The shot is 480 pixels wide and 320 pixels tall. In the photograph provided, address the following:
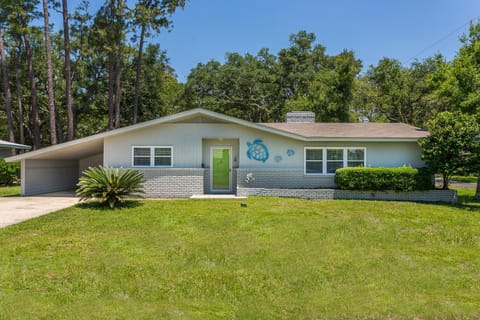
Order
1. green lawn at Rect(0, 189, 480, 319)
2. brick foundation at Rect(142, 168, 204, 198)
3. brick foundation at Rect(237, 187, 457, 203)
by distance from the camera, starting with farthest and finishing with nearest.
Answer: brick foundation at Rect(142, 168, 204, 198), brick foundation at Rect(237, 187, 457, 203), green lawn at Rect(0, 189, 480, 319)

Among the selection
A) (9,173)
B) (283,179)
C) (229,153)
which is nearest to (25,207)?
(229,153)

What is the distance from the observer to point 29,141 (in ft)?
98.5

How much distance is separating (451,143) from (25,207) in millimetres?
14743

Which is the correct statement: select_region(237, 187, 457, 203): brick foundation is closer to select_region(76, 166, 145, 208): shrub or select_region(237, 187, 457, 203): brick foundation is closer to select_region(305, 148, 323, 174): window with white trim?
select_region(305, 148, 323, 174): window with white trim

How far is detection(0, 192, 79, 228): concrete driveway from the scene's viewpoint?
8562mm

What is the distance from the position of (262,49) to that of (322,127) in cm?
1922

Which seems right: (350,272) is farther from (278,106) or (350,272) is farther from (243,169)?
(278,106)

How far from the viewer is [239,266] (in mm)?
5148

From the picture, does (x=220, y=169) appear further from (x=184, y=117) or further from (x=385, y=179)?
(x=385, y=179)

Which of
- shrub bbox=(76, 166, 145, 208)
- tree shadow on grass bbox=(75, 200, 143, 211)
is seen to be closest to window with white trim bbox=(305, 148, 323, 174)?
tree shadow on grass bbox=(75, 200, 143, 211)

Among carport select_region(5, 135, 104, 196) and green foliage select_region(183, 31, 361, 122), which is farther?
green foliage select_region(183, 31, 361, 122)

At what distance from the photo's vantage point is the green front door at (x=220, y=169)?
13.7 metres

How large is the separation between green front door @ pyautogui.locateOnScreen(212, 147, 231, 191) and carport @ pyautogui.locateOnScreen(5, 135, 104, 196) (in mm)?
4667

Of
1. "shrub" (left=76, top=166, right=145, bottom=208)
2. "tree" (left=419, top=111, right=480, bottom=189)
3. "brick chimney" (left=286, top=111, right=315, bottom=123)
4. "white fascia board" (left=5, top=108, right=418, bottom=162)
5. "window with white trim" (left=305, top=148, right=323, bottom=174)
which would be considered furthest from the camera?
"brick chimney" (left=286, top=111, right=315, bottom=123)
